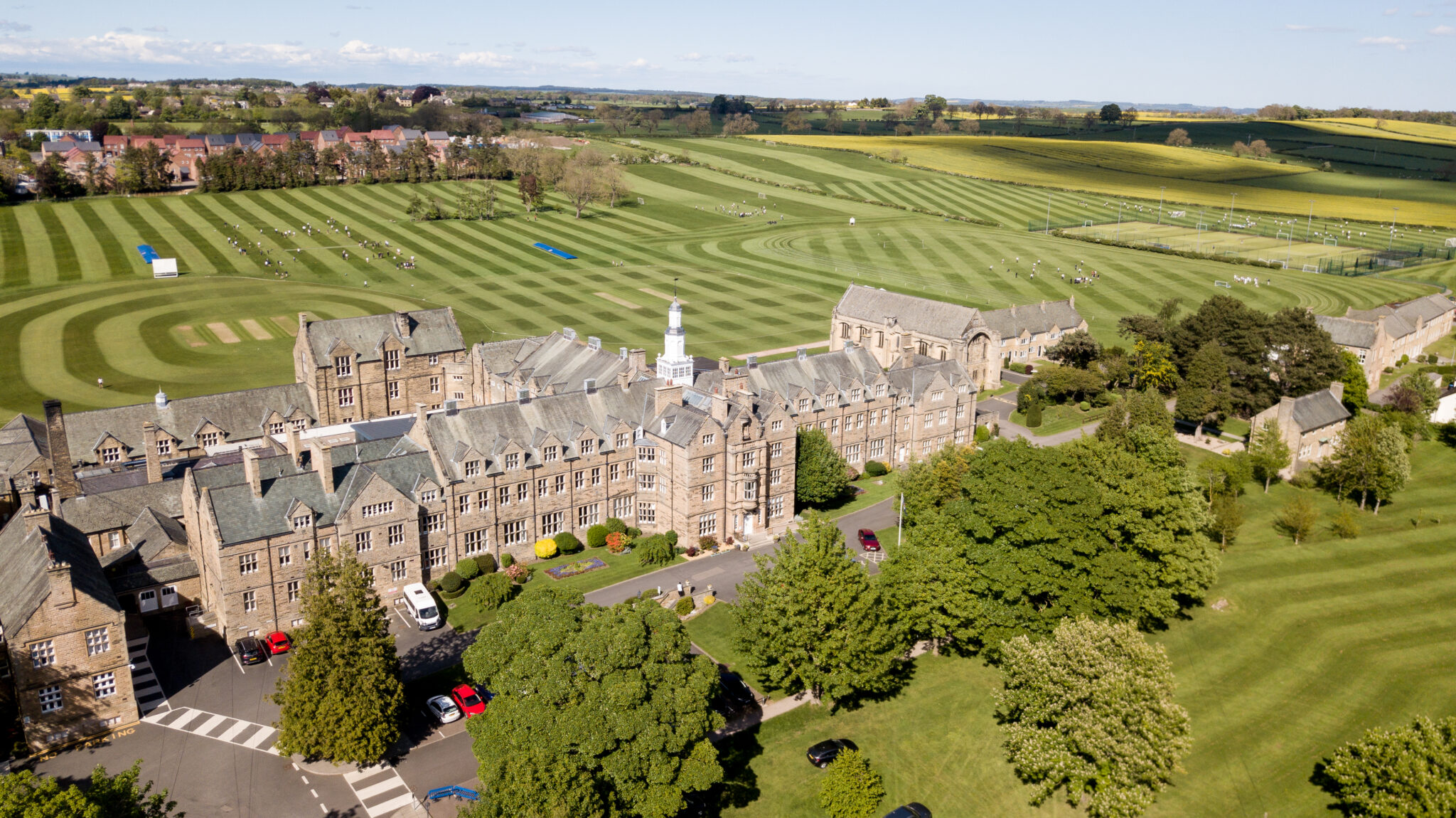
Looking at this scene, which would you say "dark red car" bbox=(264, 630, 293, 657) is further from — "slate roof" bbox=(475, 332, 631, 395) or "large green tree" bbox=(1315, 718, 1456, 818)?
"large green tree" bbox=(1315, 718, 1456, 818)

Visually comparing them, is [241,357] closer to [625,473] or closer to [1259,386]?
[625,473]

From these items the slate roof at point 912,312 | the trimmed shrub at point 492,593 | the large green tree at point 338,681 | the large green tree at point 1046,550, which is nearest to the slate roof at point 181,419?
the trimmed shrub at point 492,593

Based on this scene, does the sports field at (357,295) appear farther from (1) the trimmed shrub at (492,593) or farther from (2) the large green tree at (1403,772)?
(2) the large green tree at (1403,772)

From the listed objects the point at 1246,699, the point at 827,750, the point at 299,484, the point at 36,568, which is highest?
the point at 299,484

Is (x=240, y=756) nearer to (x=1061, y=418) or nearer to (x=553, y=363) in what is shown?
(x=553, y=363)

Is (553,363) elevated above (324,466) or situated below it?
above

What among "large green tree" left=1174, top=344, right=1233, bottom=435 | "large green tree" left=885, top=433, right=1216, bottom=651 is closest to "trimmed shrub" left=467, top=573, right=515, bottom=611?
"large green tree" left=885, top=433, right=1216, bottom=651

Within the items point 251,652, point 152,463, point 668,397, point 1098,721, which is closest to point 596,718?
point 1098,721
